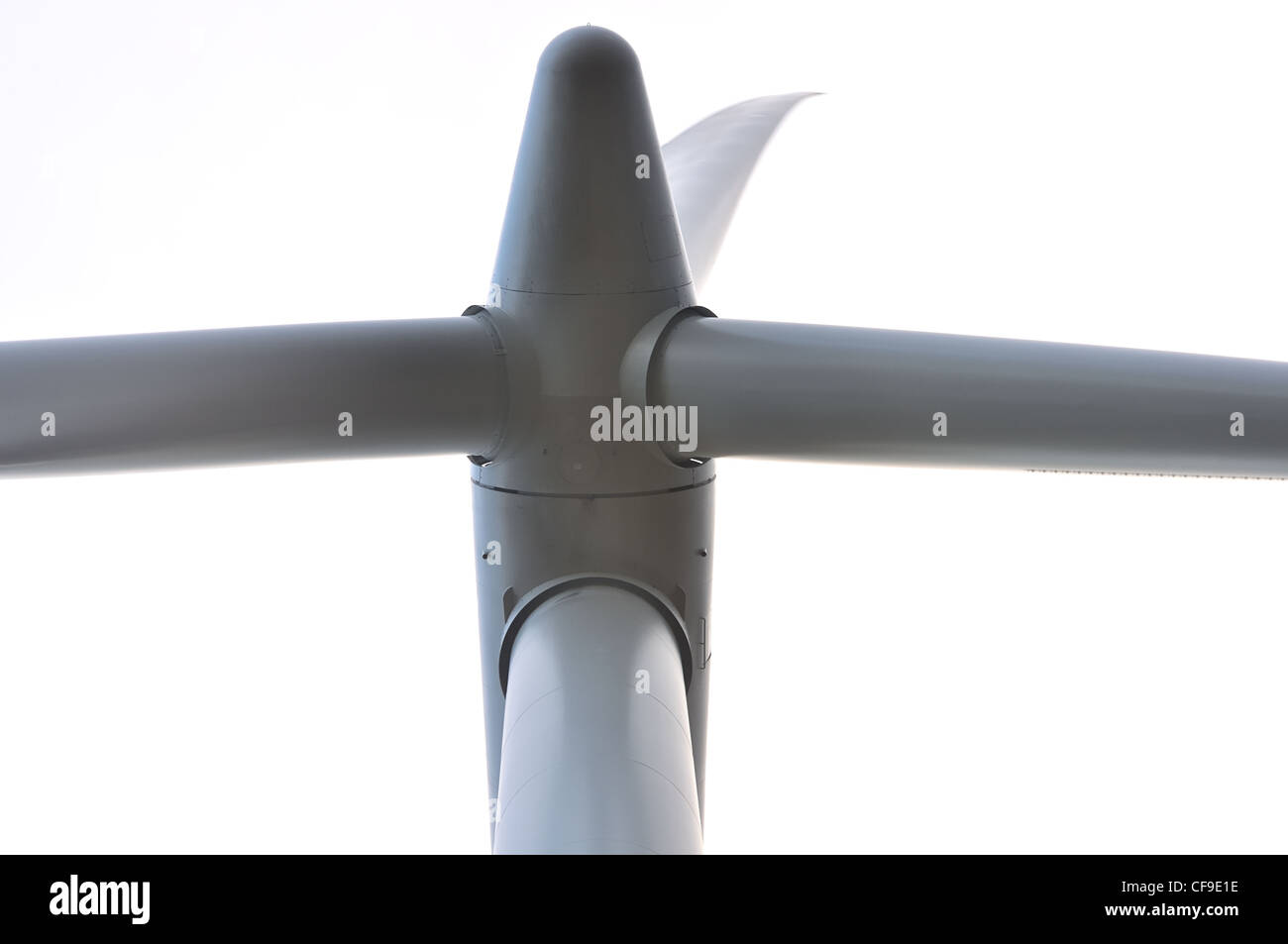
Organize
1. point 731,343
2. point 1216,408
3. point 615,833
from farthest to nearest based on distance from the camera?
point 731,343
point 1216,408
point 615,833

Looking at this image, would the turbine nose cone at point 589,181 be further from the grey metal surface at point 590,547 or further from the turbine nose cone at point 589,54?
the grey metal surface at point 590,547

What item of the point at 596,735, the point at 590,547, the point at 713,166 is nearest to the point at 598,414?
the point at 590,547

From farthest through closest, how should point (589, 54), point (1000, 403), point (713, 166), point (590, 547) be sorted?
point (713, 166) → point (590, 547) → point (589, 54) → point (1000, 403)

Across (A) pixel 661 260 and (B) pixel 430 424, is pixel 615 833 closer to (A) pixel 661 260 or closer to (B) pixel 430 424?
(B) pixel 430 424

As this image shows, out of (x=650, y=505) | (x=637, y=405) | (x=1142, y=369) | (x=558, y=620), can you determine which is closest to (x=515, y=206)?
(x=637, y=405)

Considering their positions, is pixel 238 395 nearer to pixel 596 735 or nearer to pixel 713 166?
pixel 596 735

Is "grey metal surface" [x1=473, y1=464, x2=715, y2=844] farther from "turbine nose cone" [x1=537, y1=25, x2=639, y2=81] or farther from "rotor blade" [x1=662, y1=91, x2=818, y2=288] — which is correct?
"rotor blade" [x1=662, y1=91, x2=818, y2=288]

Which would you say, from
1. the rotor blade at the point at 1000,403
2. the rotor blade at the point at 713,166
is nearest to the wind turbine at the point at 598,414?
the rotor blade at the point at 1000,403
